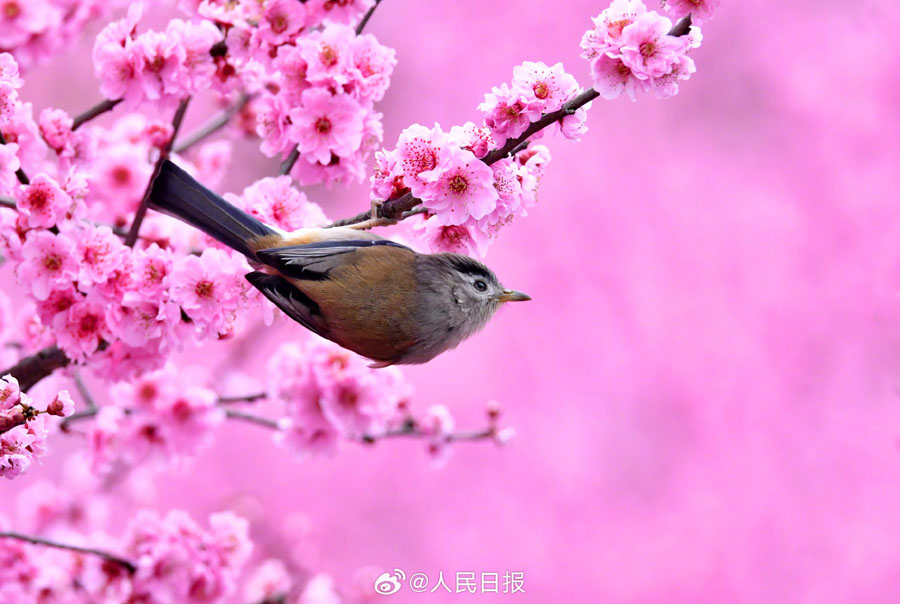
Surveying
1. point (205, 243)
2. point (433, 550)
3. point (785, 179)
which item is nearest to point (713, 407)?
point (785, 179)

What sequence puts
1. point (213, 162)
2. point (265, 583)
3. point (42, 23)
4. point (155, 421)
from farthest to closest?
point (265, 583)
point (213, 162)
point (155, 421)
point (42, 23)

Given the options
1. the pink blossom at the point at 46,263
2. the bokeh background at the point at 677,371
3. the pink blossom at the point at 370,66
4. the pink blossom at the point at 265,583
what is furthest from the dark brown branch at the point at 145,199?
the bokeh background at the point at 677,371

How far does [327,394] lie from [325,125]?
→ 70 centimetres

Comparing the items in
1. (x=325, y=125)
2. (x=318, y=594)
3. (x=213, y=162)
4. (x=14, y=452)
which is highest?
(x=213, y=162)

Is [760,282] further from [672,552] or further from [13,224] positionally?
[13,224]

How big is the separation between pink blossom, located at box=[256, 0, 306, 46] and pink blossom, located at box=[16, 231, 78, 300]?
1.77ft

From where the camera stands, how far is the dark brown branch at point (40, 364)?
1.72 metres

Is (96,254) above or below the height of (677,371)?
below

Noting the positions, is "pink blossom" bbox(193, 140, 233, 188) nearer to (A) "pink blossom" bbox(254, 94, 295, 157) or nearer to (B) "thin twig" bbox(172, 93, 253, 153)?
(B) "thin twig" bbox(172, 93, 253, 153)

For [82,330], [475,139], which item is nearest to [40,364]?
[82,330]

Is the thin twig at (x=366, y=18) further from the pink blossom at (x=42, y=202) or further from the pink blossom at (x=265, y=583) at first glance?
the pink blossom at (x=265, y=583)

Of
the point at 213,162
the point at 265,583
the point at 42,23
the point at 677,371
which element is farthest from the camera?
the point at 677,371

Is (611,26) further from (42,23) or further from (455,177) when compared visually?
(42,23)

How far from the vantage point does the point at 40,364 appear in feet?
5.69
